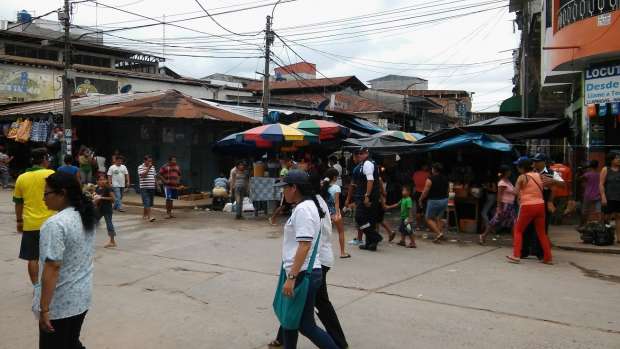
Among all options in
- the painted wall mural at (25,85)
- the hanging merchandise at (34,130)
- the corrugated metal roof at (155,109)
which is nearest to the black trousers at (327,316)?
the corrugated metal roof at (155,109)

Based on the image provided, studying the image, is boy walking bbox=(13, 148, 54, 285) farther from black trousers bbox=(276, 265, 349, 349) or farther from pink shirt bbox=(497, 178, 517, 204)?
pink shirt bbox=(497, 178, 517, 204)

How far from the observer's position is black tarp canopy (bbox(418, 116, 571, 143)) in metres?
12.3

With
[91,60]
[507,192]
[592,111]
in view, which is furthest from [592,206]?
[91,60]

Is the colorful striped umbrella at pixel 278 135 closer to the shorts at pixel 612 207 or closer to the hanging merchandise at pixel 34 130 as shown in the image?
the shorts at pixel 612 207

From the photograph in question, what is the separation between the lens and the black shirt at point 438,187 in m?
10.0

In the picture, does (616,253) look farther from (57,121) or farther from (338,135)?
(57,121)

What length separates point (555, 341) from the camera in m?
4.91

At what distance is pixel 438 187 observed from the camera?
10.1 m

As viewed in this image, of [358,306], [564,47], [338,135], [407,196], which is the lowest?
[358,306]

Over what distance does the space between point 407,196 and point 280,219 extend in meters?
4.59

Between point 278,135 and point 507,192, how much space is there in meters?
5.65

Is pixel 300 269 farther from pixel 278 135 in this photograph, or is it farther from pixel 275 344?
pixel 278 135

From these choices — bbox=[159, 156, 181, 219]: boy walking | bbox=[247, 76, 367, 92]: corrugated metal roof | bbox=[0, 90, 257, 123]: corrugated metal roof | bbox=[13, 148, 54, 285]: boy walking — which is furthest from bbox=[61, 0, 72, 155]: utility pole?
bbox=[247, 76, 367, 92]: corrugated metal roof

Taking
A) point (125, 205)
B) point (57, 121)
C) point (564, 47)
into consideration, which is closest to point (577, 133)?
point (564, 47)
